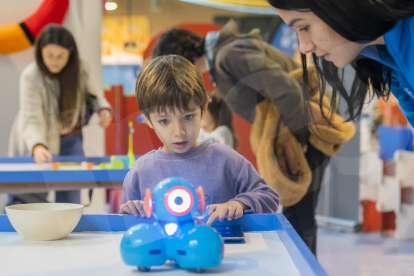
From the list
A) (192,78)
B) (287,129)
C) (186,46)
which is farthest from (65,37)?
(192,78)

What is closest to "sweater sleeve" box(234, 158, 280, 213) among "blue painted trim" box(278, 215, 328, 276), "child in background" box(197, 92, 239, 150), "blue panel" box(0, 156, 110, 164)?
"blue painted trim" box(278, 215, 328, 276)

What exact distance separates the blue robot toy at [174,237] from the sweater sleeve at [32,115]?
1.77m

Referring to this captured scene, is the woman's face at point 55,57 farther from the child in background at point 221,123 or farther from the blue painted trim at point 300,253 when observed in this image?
the blue painted trim at point 300,253

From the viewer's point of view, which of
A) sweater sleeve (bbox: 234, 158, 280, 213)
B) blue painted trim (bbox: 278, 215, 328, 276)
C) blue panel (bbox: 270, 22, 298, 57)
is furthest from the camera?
blue panel (bbox: 270, 22, 298, 57)

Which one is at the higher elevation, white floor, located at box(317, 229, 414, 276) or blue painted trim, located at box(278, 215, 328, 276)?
blue painted trim, located at box(278, 215, 328, 276)

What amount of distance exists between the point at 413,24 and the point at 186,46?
1039 mm

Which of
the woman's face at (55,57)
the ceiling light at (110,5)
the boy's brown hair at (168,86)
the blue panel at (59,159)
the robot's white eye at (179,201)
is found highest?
the boy's brown hair at (168,86)

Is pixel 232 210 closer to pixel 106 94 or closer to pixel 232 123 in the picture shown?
pixel 232 123

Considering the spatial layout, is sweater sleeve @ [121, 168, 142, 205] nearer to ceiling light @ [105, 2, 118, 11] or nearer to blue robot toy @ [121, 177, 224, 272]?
blue robot toy @ [121, 177, 224, 272]

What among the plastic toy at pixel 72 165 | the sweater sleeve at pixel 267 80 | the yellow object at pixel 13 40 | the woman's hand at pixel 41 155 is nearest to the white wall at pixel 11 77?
the yellow object at pixel 13 40

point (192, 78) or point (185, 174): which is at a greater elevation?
point (192, 78)

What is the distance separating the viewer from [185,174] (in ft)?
2.67

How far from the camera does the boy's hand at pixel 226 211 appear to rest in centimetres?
71

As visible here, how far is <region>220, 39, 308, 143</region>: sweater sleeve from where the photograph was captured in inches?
59.0
